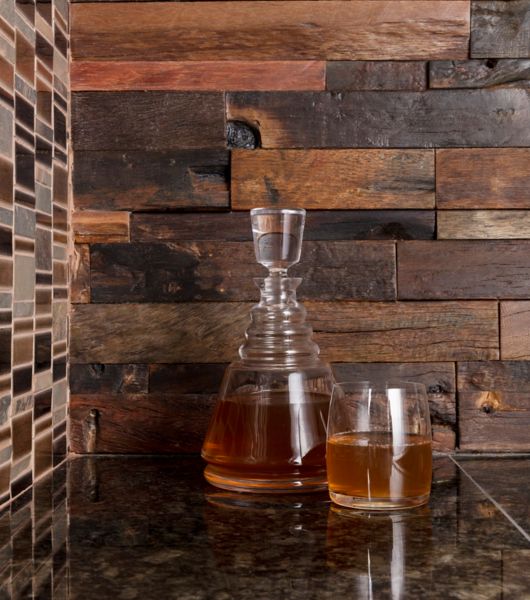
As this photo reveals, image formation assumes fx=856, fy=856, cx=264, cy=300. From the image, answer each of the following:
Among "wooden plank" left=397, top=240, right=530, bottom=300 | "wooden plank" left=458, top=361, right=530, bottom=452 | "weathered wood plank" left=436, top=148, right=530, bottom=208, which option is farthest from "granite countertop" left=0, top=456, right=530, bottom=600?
"weathered wood plank" left=436, top=148, right=530, bottom=208

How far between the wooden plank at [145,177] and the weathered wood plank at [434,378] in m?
0.30

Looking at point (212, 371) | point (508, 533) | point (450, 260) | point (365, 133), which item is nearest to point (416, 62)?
point (365, 133)

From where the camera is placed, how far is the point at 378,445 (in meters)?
0.84

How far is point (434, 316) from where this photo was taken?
1.16 m

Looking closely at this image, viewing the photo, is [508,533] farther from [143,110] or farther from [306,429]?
[143,110]

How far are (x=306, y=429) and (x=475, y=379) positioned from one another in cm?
34

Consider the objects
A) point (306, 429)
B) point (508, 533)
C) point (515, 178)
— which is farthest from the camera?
point (515, 178)

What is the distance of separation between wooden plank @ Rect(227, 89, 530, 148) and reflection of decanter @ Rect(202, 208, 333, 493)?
0.67 feet

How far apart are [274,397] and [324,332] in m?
0.25

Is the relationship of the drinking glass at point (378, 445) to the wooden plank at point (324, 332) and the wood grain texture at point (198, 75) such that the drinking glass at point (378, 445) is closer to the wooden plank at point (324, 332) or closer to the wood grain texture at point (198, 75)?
the wooden plank at point (324, 332)

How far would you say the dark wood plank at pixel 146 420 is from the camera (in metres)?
1.16

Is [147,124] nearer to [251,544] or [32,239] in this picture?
[32,239]

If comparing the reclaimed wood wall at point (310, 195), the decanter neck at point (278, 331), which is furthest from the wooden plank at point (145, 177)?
the decanter neck at point (278, 331)

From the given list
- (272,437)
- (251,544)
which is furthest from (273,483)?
(251,544)
